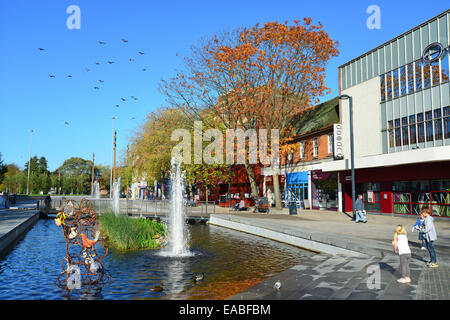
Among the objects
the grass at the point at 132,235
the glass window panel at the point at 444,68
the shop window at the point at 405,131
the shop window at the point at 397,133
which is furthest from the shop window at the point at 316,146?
the grass at the point at 132,235

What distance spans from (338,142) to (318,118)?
7387 millimetres

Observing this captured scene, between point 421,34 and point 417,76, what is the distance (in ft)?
8.74

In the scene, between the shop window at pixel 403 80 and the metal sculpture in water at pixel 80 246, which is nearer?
the metal sculpture in water at pixel 80 246

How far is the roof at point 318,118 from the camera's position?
34.6m

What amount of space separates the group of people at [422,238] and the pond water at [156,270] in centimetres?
343

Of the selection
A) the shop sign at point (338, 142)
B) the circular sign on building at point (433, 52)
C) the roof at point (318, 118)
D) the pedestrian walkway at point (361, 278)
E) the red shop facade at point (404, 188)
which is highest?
the circular sign on building at point (433, 52)

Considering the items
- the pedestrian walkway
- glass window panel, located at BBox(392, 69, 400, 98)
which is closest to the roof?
glass window panel, located at BBox(392, 69, 400, 98)

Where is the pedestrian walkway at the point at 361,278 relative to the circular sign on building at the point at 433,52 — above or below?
below

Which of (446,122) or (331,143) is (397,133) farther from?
(331,143)

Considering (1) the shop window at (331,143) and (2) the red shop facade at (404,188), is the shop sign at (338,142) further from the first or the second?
(1) the shop window at (331,143)

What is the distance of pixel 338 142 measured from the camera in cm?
3048
